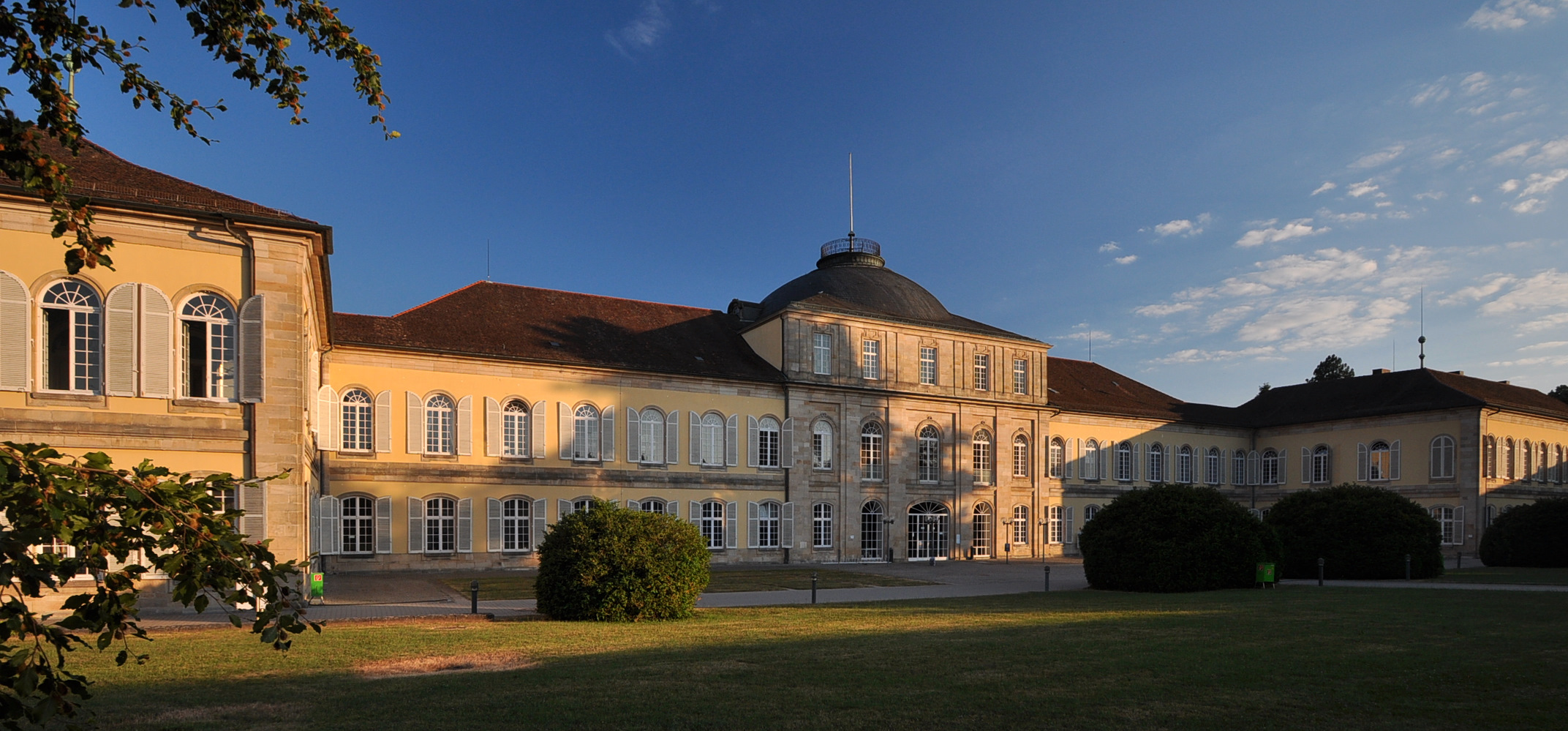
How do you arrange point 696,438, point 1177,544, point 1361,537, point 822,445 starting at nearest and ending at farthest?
point 1177,544 < point 1361,537 < point 696,438 < point 822,445

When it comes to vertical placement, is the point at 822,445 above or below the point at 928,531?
above

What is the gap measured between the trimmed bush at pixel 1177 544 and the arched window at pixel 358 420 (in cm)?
2161

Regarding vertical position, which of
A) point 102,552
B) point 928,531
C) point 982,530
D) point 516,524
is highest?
point 102,552

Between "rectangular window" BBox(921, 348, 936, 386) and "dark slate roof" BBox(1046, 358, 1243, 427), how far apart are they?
729 centimetres

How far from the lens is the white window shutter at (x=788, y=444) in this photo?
121 ft

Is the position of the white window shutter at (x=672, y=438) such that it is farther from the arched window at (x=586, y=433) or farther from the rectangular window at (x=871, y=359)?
the rectangular window at (x=871, y=359)

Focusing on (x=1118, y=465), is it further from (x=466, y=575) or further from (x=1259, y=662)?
(x=1259, y=662)

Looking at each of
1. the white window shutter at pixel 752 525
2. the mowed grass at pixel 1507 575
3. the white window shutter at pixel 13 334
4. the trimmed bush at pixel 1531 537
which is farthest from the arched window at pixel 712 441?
the trimmed bush at pixel 1531 537

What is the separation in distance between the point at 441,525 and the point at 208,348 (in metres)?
13.7

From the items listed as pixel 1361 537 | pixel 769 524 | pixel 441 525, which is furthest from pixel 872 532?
pixel 1361 537

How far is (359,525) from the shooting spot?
29719 millimetres

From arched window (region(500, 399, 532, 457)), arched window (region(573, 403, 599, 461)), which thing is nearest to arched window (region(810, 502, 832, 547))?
arched window (region(573, 403, 599, 461))

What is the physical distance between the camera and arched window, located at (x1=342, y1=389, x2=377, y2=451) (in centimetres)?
2977

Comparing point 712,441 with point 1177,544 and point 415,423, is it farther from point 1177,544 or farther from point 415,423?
point 1177,544
